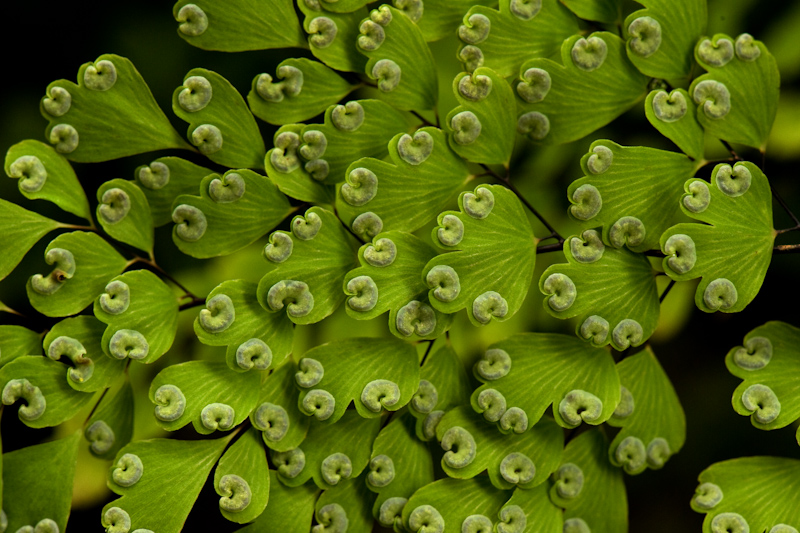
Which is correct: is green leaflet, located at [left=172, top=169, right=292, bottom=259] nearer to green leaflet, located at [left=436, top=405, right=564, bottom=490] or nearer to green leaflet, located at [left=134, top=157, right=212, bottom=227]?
green leaflet, located at [left=134, top=157, right=212, bottom=227]

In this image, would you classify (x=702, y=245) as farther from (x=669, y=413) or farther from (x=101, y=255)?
(x=101, y=255)

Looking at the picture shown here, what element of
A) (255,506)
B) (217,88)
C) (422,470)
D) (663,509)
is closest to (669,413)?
(663,509)

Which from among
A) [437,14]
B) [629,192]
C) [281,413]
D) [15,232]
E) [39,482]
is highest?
[437,14]

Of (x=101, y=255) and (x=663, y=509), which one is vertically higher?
(x=101, y=255)

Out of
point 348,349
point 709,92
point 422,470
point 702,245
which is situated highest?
point 709,92

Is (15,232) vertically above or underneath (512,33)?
underneath

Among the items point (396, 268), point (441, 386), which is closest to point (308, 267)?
point (396, 268)

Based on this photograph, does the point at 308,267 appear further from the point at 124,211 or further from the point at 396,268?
the point at 124,211

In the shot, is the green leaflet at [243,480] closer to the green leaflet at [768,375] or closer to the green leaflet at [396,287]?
the green leaflet at [396,287]
